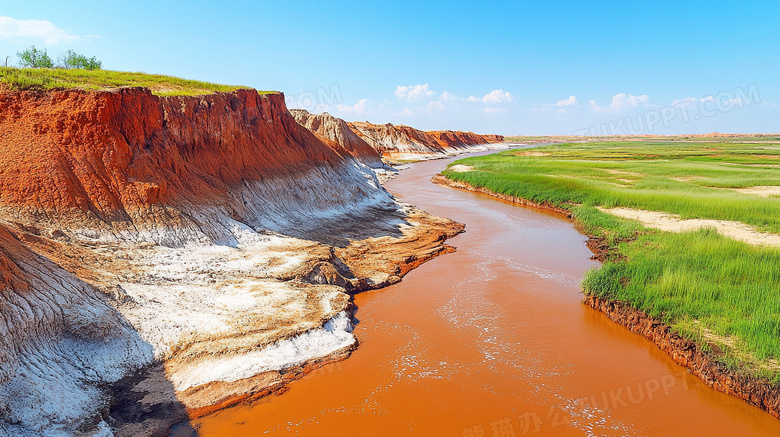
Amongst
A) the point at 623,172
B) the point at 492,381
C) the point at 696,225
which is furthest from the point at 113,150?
the point at 623,172

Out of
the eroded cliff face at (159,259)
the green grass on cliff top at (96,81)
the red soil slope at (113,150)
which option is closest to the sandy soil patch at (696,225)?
the eroded cliff face at (159,259)

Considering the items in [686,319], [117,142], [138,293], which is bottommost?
[686,319]

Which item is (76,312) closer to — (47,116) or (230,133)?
(47,116)

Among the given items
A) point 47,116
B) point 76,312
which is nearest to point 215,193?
point 47,116

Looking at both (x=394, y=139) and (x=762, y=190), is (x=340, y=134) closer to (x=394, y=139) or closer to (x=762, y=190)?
(x=394, y=139)

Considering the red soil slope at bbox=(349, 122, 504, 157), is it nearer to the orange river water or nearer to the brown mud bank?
the orange river water

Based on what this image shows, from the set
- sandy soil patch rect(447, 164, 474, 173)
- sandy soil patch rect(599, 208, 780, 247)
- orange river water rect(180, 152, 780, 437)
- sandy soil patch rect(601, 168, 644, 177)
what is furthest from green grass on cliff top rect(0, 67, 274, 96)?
sandy soil patch rect(601, 168, 644, 177)
